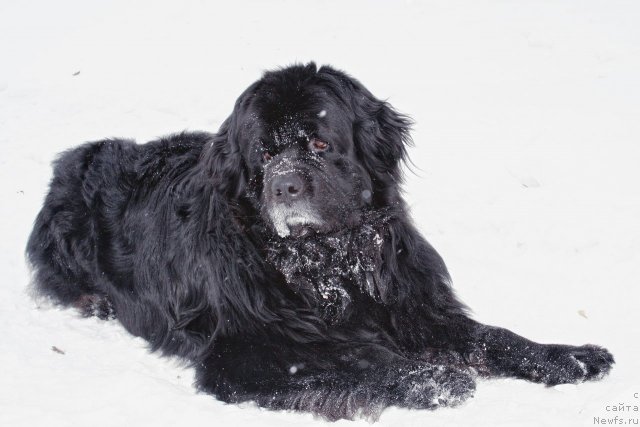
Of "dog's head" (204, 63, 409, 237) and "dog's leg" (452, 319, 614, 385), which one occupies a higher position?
"dog's head" (204, 63, 409, 237)

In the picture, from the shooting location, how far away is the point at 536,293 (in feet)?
17.7

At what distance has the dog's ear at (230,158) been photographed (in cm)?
451

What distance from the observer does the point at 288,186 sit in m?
4.02

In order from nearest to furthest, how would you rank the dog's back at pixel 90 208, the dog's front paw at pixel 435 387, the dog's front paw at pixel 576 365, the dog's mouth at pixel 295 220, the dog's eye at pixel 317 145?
the dog's front paw at pixel 435 387 < the dog's front paw at pixel 576 365 < the dog's mouth at pixel 295 220 < the dog's eye at pixel 317 145 < the dog's back at pixel 90 208

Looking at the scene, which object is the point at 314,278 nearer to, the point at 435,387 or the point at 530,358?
the point at 435,387

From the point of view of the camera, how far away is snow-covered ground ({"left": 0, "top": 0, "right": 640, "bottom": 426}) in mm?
3967

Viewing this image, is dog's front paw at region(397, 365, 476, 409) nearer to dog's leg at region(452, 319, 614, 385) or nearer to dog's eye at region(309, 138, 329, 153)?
dog's leg at region(452, 319, 614, 385)

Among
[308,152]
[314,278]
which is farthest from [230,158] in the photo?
[314,278]

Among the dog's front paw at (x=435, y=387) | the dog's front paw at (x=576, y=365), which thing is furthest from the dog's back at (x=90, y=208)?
the dog's front paw at (x=576, y=365)

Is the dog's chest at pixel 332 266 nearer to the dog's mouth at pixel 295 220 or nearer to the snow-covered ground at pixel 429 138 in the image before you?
the dog's mouth at pixel 295 220

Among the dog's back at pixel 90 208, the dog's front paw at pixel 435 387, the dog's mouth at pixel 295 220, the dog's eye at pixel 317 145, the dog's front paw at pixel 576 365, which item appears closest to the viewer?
the dog's front paw at pixel 435 387

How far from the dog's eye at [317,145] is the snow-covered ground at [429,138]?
1.43m

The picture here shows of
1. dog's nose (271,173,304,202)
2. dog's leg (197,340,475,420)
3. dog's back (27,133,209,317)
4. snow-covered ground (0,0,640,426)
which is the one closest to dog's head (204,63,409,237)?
dog's nose (271,173,304,202)

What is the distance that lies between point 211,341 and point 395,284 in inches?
43.3
